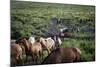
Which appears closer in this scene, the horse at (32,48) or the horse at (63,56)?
the horse at (32,48)

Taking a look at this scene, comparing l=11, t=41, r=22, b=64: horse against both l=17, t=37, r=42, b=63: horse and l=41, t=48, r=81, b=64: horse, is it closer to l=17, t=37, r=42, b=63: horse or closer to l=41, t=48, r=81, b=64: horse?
l=17, t=37, r=42, b=63: horse

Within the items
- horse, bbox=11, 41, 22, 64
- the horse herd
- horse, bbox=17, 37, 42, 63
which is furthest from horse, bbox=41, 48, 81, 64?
horse, bbox=11, 41, 22, 64

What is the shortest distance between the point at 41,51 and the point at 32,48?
0.11 meters

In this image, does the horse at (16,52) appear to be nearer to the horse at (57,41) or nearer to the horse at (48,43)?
the horse at (48,43)

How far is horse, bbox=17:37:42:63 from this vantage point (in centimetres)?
212

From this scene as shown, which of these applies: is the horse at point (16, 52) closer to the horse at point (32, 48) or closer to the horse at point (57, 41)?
the horse at point (32, 48)

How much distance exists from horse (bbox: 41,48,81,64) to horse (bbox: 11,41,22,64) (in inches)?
11.0

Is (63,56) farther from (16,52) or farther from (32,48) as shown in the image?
(16,52)

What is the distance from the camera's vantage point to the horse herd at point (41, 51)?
2.09m

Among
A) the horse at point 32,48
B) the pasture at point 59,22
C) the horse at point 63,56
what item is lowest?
the horse at point 63,56

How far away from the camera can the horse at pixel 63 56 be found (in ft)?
7.29

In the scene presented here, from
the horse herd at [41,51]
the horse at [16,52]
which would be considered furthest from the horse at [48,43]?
the horse at [16,52]

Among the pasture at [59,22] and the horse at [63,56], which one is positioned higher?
the pasture at [59,22]
